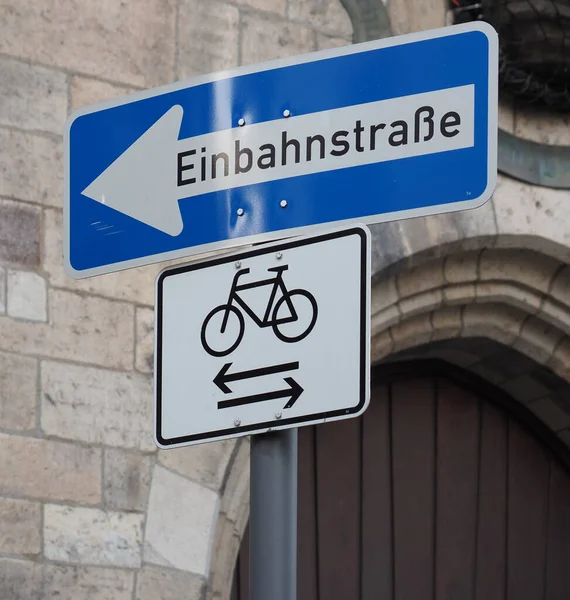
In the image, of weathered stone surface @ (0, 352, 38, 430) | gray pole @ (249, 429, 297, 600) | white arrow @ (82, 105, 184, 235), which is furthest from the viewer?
weathered stone surface @ (0, 352, 38, 430)

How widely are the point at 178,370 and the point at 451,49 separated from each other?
25.7 inches

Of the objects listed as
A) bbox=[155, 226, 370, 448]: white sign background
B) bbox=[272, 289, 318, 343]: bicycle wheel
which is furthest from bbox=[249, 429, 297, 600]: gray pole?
bbox=[272, 289, 318, 343]: bicycle wheel

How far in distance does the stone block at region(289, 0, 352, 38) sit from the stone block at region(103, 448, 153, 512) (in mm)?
1431

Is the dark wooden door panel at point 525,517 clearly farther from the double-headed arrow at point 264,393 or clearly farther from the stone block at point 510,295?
the double-headed arrow at point 264,393

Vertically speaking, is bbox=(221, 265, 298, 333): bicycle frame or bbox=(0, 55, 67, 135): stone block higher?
bbox=(0, 55, 67, 135): stone block

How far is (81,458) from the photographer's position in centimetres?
426

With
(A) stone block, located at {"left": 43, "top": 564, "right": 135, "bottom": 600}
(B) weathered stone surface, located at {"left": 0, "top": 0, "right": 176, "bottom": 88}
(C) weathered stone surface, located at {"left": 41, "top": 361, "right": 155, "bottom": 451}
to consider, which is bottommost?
(A) stone block, located at {"left": 43, "top": 564, "right": 135, "bottom": 600}

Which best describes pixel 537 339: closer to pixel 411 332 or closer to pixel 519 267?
pixel 519 267

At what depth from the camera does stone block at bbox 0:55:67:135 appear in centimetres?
432

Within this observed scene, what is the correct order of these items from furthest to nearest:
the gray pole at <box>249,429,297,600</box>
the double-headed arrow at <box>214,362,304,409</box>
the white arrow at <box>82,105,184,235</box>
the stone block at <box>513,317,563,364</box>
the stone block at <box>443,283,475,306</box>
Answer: the stone block at <box>513,317,563,364</box> → the stone block at <box>443,283,475,306</box> → the white arrow at <box>82,105,184,235</box> → the double-headed arrow at <box>214,362,304,409</box> → the gray pole at <box>249,429,297,600</box>

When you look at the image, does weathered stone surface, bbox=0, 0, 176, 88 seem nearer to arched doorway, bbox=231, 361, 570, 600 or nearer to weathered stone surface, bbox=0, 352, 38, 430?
weathered stone surface, bbox=0, 352, 38, 430

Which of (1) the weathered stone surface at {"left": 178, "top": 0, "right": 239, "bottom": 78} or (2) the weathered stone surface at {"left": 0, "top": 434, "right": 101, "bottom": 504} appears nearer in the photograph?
(2) the weathered stone surface at {"left": 0, "top": 434, "right": 101, "bottom": 504}

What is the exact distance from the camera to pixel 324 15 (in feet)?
16.3

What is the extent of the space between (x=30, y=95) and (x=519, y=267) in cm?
184
